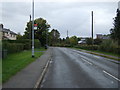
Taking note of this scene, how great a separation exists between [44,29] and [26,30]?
7754 mm

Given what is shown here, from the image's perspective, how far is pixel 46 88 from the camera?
7.86 meters

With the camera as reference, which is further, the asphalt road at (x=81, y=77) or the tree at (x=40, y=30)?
the tree at (x=40, y=30)

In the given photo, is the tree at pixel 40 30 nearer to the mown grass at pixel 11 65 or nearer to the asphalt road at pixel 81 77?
the mown grass at pixel 11 65

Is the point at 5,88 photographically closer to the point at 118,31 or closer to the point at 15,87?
the point at 15,87

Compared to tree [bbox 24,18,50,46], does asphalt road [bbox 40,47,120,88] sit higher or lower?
lower

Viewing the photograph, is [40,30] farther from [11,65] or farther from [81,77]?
[81,77]

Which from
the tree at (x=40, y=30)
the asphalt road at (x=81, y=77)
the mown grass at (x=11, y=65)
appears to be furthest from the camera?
the tree at (x=40, y=30)

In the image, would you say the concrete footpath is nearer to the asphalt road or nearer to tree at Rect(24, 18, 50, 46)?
the asphalt road

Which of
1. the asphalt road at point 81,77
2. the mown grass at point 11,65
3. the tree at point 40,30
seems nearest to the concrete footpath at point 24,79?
the mown grass at point 11,65

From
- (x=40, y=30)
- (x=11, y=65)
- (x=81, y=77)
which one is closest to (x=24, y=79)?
(x=81, y=77)

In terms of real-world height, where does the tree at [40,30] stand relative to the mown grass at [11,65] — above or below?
above

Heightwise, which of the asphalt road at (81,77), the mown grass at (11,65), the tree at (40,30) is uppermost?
the tree at (40,30)

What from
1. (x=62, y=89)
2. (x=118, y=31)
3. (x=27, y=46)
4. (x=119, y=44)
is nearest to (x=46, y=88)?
(x=62, y=89)

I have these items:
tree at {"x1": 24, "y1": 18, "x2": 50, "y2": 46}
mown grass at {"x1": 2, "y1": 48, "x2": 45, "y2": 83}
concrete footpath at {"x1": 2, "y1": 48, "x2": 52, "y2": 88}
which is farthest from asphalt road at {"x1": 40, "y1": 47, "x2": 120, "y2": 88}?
tree at {"x1": 24, "y1": 18, "x2": 50, "y2": 46}
